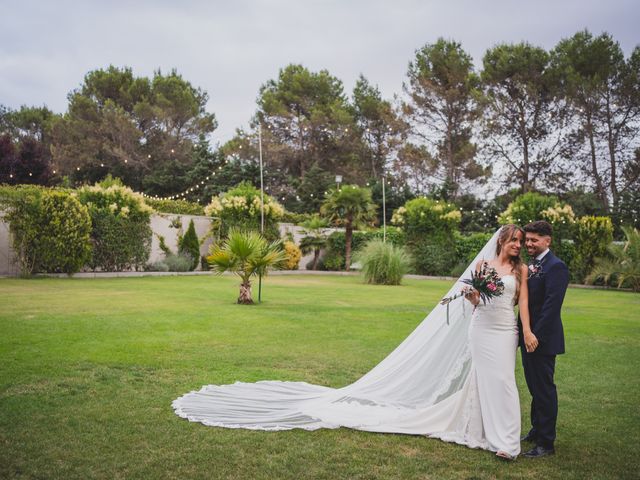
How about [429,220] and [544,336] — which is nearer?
[544,336]

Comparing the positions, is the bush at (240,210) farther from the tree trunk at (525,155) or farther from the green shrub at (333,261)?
the tree trunk at (525,155)

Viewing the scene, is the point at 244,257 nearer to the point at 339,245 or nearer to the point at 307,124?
the point at 339,245

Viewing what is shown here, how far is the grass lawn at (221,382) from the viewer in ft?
12.5

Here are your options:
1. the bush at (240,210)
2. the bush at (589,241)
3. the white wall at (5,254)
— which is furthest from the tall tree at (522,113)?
the white wall at (5,254)

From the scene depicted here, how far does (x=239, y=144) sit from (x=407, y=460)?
43.3 m

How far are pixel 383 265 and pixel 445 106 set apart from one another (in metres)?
24.3

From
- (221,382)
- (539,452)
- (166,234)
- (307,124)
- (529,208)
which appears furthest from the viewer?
(307,124)

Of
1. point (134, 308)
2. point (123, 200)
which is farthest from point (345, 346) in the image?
point (123, 200)

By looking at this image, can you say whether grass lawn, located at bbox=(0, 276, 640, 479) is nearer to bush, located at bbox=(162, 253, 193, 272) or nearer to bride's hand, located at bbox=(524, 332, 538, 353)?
bride's hand, located at bbox=(524, 332, 538, 353)

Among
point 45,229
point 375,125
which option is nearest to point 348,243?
point 45,229

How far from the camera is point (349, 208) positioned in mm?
28859

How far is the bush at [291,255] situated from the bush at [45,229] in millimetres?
11048

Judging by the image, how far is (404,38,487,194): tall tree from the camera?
41000 millimetres

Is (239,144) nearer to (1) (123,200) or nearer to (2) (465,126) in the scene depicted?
(2) (465,126)
